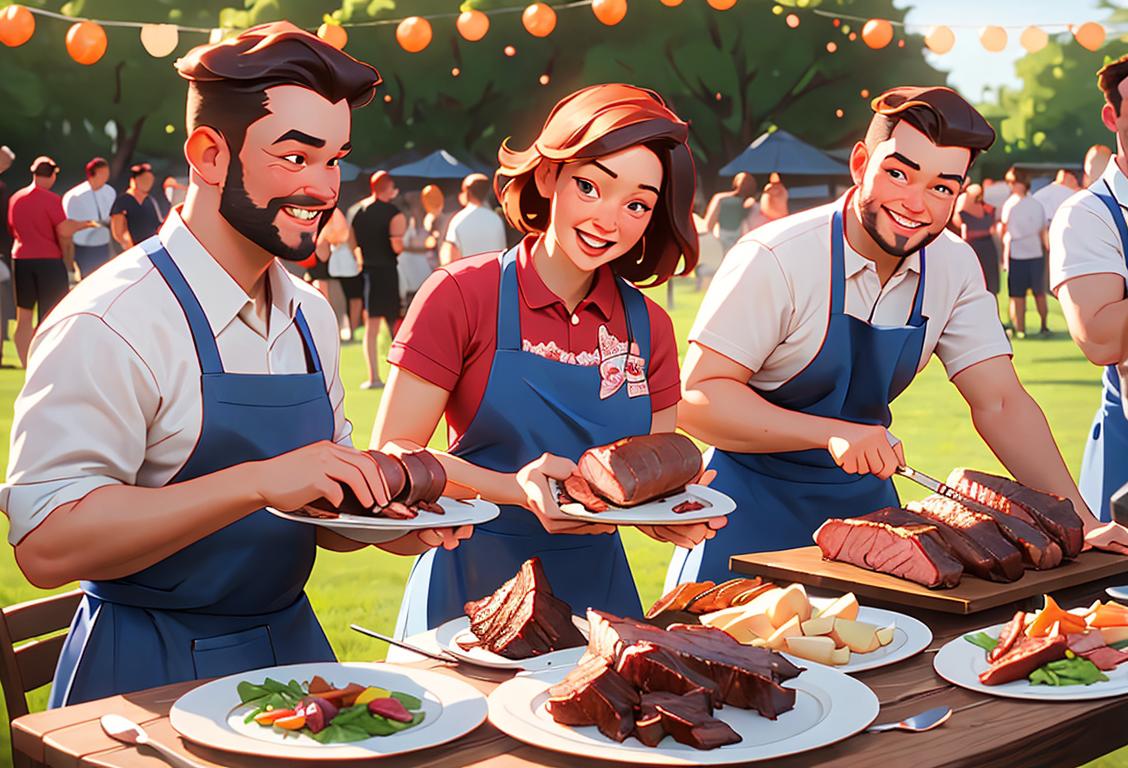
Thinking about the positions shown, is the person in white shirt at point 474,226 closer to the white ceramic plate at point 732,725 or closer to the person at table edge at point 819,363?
the person at table edge at point 819,363

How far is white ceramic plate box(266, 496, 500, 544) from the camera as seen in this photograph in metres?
2.42

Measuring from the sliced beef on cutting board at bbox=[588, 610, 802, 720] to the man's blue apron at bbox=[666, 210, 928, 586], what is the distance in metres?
1.65

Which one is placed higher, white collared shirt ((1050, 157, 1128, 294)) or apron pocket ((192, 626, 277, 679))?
white collared shirt ((1050, 157, 1128, 294))

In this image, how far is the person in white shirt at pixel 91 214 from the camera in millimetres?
15875

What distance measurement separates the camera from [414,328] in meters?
3.52

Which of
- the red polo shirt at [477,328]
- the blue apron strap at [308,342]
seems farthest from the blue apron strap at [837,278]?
the blue apron strap at [308,342]

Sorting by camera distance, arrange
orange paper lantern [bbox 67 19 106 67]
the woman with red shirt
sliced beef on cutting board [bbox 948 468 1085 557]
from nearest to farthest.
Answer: sliced beef on cutting board [bbox 948 468 1085 557]
the woman with red shirt
orange paper lantern [bbox 67 19 106 67]

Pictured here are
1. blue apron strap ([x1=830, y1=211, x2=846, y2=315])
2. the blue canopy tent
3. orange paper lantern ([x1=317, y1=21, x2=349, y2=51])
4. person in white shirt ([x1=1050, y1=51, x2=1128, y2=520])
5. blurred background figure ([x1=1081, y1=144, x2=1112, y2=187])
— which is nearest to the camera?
blue apron strap ([x1=830, y1=211, x2=846, y2=315])

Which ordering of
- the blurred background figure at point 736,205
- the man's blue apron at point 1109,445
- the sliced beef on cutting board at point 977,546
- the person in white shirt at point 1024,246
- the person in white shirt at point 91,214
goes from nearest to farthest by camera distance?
the sliced beef on cutting board at point 977,546 → the man's blue apron at point 1109,445 → the person in white shirt at point 91,214 → the person in white shirt at point 1024,246 → the blurred background figure at point 736,205

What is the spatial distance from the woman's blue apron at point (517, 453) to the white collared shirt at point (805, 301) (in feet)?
1.65

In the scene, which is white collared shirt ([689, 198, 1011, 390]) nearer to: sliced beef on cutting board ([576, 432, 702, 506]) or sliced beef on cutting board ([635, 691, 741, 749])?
sliced beef on cutting board ([576, 432, 702, 506])

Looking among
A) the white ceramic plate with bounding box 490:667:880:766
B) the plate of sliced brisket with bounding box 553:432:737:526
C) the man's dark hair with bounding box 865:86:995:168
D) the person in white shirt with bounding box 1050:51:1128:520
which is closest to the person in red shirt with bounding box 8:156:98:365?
the person in white shirt with bounding box 1050:51:1128:520

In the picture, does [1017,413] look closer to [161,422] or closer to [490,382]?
[490,382]

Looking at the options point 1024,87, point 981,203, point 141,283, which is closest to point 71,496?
point 141,283
